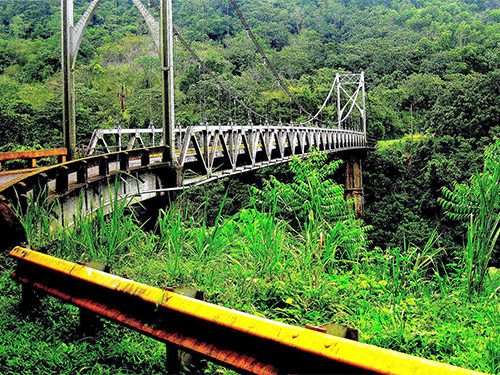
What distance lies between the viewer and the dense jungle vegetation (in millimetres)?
1921

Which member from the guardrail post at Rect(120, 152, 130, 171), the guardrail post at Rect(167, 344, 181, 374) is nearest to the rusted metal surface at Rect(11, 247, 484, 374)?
the guardrail post at Rect(167, 344, 181, 374)

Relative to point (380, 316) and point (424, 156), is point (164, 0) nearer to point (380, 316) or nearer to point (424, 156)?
point (380, 316)

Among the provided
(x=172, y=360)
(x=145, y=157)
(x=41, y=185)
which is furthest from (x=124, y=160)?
(x=172, y=360)

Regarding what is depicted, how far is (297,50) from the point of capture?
5331 cm

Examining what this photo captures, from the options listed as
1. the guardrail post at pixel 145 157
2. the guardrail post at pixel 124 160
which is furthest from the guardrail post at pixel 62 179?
the guardrail post at pixel 145 157

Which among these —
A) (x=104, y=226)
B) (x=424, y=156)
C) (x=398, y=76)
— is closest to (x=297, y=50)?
(x=398, y=76)

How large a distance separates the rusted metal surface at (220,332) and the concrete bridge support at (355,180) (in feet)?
84.4

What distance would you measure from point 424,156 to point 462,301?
24828mm

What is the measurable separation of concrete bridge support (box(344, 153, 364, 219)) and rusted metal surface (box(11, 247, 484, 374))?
1012 inches

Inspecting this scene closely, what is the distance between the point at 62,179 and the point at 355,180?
85.3 feet

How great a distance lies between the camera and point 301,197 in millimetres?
5172

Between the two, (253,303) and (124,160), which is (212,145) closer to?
(124,160)

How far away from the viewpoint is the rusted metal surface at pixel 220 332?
1210 millimetres

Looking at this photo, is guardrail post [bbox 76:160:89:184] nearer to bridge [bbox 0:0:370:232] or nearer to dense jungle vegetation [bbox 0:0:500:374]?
bridge [bbox 0:0:370:232]
